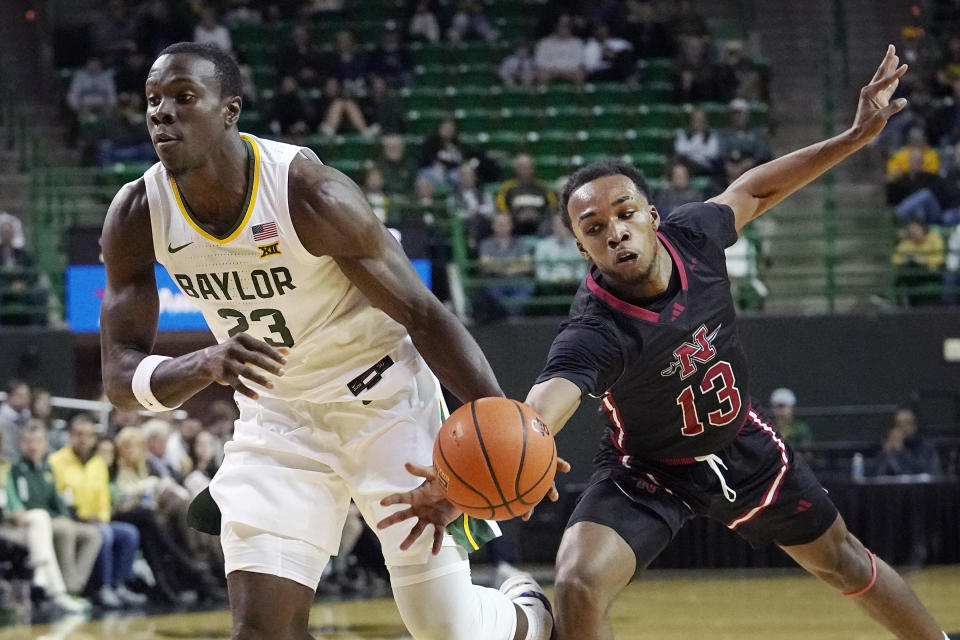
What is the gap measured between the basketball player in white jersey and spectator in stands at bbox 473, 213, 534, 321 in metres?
8.69

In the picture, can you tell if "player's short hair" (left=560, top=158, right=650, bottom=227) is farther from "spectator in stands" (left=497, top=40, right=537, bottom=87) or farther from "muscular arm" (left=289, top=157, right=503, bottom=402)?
"spectator in stands" (left=497, top=40, right=537, bottom=87)

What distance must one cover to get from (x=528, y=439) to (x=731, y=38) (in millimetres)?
14428

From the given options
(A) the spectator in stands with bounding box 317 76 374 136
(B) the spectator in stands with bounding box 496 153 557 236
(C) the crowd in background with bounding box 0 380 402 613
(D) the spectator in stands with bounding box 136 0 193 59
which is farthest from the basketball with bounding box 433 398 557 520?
(D) the spectator in stands with bounding box 136 0 193 59

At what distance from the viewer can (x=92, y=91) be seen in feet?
51.8

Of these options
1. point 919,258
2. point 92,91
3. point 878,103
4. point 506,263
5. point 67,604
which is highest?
point 92,91

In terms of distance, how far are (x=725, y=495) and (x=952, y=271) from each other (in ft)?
31.0

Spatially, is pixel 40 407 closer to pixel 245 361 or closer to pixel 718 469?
pixel 718 469

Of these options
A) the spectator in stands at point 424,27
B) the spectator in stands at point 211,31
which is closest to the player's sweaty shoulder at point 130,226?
the spectator in stands at point 211,31

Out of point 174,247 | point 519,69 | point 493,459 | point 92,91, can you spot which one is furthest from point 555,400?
point 92,91

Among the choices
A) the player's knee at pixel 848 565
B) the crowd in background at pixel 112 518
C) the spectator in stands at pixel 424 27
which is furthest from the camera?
the spectator in stands at pixel 424 27

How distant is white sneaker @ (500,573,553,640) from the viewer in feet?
15.0

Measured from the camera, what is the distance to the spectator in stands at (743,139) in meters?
14.8

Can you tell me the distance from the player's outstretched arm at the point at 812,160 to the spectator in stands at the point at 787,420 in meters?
6.73

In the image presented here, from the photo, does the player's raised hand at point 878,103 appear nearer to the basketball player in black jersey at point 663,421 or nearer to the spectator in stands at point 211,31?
the basketball player in black jersey at point 663,421
